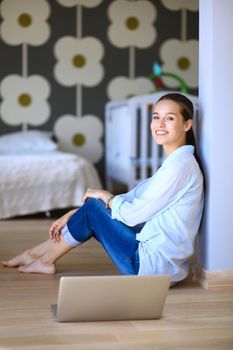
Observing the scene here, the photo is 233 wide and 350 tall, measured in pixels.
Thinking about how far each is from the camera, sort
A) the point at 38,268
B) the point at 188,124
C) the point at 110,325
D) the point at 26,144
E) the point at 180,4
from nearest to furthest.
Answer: the point at 110,325 < the point at 188,124 < the point at 38,268 < the point at 26,144 < the point at 180,4

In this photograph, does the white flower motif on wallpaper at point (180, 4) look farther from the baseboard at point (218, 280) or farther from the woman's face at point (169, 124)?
the baseboard at point (218, 280)

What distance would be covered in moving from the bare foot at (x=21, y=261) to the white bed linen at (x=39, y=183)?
162cm

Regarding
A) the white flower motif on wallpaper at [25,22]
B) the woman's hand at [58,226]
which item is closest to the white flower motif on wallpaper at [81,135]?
the white flower motif on wallpaper at [25,22]

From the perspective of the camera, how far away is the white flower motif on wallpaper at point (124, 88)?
579cm

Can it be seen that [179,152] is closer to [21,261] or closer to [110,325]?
[110,325]

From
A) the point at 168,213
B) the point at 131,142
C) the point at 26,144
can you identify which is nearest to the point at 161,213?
the point at 168,213

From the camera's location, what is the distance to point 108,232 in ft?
7.98

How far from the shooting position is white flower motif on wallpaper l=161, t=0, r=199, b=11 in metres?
5.80

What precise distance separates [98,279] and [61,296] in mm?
122

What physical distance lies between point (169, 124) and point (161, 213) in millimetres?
331

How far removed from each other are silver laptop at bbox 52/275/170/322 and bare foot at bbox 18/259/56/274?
70cm

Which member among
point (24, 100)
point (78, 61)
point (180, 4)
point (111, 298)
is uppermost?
point (180, 4)

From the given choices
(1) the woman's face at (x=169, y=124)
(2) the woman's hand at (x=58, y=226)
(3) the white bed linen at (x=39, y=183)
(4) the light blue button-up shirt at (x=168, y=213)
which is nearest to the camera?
(4) the light blue button-up shirt at (x=168, y=213)

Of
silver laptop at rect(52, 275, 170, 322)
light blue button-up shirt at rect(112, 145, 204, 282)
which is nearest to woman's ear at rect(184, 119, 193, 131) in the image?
light blue button-up shirt at rect(112, 145, 204, 282)
